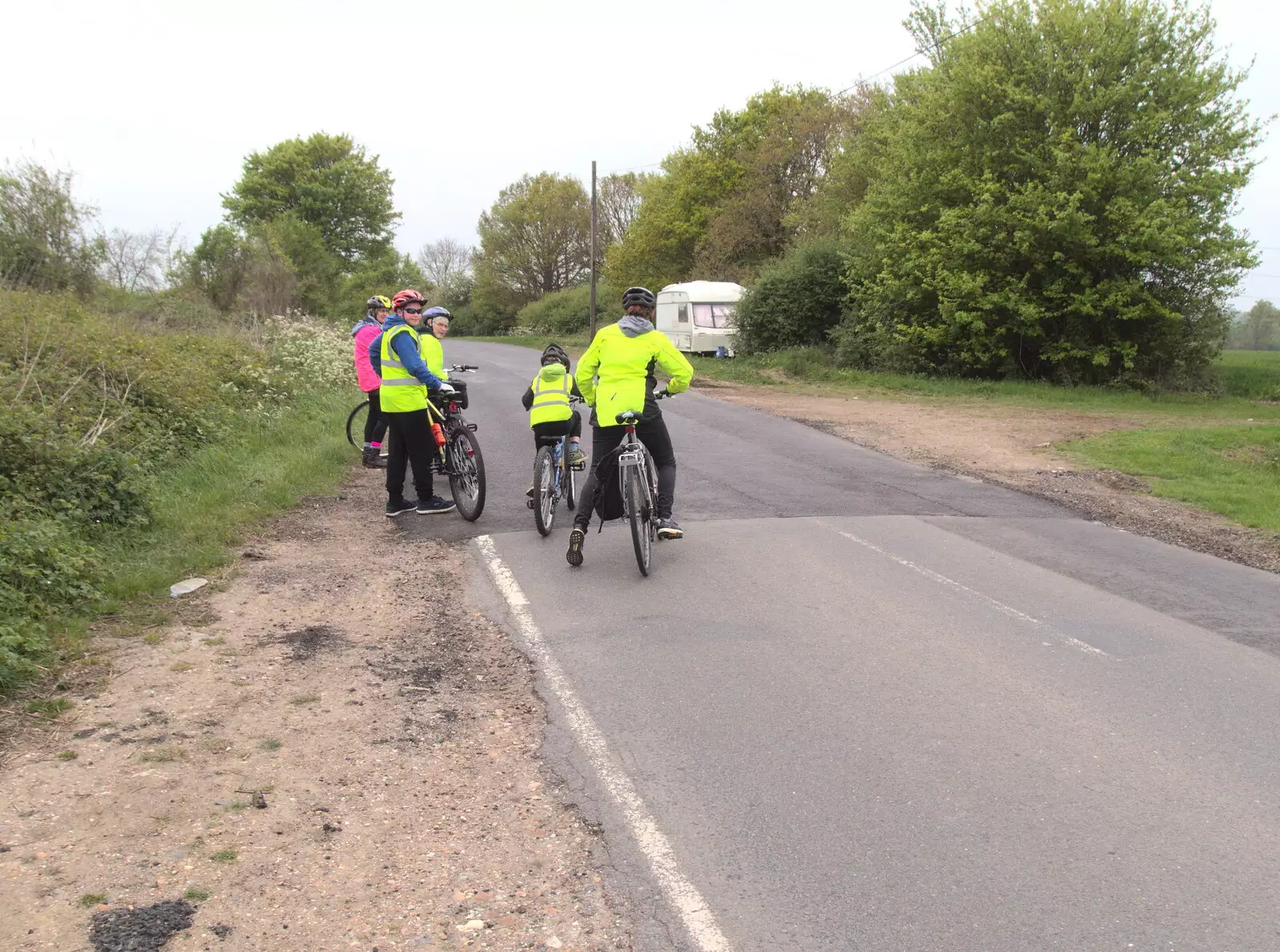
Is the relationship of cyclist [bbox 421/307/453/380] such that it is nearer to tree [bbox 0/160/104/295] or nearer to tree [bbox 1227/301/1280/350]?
tree [bbox 0/160/104/295]

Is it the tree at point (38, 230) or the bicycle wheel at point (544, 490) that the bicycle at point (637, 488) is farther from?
the tree at point (38, 230)

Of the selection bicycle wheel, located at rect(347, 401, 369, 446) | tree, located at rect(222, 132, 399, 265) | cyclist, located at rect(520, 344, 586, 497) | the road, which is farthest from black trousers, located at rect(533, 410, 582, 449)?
tree, located at rect(222, 132, 399, 265)

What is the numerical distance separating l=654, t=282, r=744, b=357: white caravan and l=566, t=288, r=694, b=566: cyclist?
2700cm

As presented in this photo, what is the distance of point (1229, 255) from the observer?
22.3m

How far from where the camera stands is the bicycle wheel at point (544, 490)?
8.43 meters

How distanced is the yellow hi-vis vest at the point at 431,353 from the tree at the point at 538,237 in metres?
63.7

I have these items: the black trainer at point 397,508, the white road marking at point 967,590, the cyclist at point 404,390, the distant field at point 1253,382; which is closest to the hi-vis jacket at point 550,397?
the cyclist at point 404,390

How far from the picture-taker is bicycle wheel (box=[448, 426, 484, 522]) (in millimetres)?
9188

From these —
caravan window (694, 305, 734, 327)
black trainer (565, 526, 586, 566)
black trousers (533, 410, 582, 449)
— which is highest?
caravan window (694, 305, 734, 327)

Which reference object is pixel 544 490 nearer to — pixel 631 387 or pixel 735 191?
pixel 631 387

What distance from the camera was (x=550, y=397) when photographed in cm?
889

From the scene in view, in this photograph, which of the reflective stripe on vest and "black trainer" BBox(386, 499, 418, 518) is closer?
the reflective stripe on vest

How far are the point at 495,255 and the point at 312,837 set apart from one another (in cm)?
7204

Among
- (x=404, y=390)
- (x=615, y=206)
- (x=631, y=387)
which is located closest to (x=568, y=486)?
(x=404, y=390)
